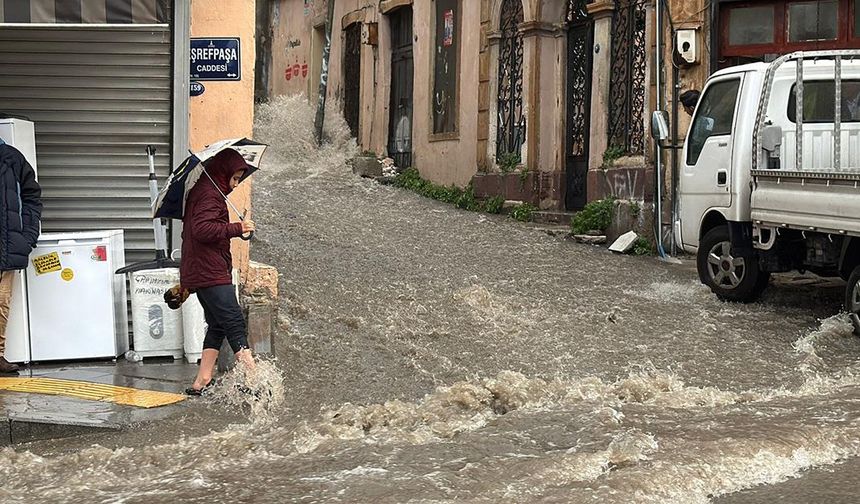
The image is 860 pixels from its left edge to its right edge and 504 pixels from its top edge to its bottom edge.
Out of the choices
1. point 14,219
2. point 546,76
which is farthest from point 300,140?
point 14,219

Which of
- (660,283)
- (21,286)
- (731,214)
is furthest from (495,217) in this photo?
(21,286)

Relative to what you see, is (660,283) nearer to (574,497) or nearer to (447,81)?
(574,497)

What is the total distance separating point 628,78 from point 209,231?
9521 mm

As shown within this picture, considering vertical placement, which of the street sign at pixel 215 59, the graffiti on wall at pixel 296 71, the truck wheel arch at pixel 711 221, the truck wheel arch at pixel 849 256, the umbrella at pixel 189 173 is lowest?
the truck wheel arch at pixel 849 256

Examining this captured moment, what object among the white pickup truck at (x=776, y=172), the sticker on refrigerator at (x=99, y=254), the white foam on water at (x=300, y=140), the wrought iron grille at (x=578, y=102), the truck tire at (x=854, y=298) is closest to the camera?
the sticker on refrigerator at (x=99, y=254)

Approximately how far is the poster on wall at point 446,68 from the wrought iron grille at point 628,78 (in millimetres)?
4774

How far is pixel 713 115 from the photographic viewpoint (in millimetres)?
10828

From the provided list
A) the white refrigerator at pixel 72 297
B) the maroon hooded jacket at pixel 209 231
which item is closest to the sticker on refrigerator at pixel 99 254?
the white refrigerator at pixel 72 297

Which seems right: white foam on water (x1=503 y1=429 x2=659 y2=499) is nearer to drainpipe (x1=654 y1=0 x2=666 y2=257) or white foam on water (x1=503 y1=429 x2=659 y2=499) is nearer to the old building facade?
drainpipe (x1=654 y1=0 x2=666 y2=257)

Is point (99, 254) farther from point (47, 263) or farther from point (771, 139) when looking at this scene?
point (771, 139)

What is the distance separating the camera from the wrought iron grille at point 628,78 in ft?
48.3

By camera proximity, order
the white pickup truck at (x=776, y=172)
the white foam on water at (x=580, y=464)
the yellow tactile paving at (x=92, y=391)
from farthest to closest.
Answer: the white pickup truck at (x=776, y=172) < the yellow tactile paving at (x=92, y=391) < the white foam on water at (x=580, y=464)

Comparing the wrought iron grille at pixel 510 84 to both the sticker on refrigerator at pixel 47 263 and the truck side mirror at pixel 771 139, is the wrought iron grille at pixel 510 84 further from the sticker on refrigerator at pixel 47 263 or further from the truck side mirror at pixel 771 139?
the sticker on refrigerator at pixel 47 263

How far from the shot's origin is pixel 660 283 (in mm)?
11727
